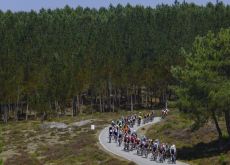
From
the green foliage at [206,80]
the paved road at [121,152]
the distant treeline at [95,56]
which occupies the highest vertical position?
the distant treeline at [95,56]

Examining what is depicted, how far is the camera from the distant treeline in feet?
395

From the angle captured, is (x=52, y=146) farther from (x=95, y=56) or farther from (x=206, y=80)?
(x=95, y=56)

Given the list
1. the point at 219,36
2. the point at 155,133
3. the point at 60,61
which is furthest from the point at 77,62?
the point at 219,36

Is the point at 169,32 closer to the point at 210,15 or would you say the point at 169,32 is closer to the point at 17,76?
the point at 210,15

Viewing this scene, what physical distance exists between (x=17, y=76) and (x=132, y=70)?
93.0 ft

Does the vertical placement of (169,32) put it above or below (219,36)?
above

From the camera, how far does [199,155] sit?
54.9 m

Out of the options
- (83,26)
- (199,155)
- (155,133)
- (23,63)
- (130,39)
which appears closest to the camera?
(199,155)

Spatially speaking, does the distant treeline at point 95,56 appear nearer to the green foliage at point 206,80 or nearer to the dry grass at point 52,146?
the dry grass at point 52,146

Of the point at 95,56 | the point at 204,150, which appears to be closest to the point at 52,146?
the point at 204,150

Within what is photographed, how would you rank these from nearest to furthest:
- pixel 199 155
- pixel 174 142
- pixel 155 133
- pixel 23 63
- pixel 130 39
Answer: pixel 199 155, pixel 174 142, pixel 155 133, pixel 23 63, pixel 130 39

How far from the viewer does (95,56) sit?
139875 mm

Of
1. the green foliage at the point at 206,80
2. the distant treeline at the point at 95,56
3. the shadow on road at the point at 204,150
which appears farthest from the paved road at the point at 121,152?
the distant treeline at the point at 95,56

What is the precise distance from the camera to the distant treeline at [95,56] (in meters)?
120
